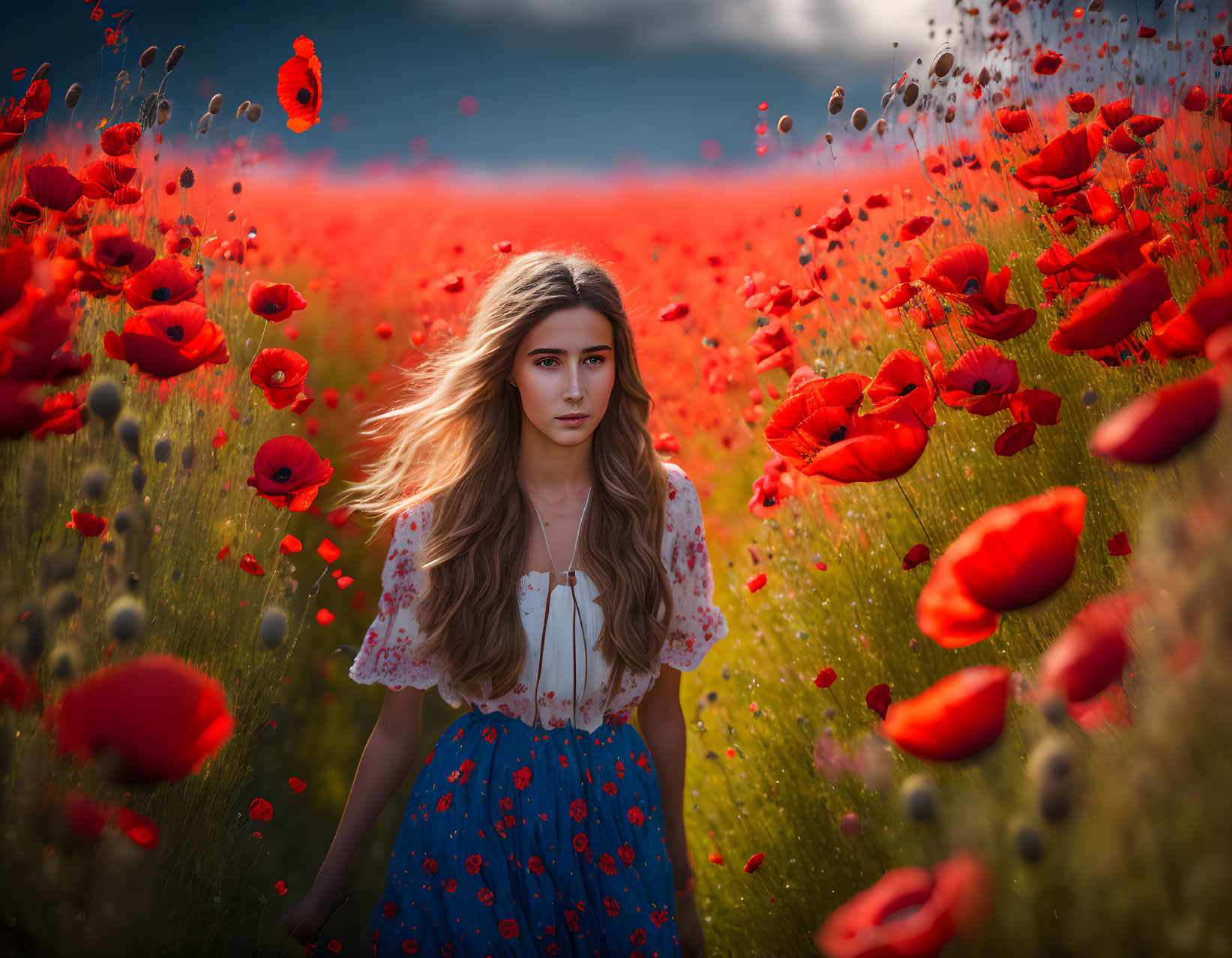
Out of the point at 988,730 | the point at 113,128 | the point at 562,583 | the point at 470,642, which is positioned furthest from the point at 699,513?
the point at 113,128

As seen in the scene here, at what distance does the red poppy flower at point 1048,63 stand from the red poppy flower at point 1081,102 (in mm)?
85

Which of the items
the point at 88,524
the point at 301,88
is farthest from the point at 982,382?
the point at 301,88

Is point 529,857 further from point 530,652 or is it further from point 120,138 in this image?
point 120,138

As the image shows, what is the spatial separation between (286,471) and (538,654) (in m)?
0.63

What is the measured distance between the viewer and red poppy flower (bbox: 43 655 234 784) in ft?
2.32

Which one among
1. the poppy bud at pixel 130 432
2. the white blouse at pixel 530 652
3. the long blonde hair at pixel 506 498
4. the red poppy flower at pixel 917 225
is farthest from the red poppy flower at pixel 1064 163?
the poppy bud at pixel 130 432

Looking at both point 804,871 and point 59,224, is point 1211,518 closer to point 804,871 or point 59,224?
point 804,871

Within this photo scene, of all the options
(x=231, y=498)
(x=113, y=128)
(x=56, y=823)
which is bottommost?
(x=56, y=823)

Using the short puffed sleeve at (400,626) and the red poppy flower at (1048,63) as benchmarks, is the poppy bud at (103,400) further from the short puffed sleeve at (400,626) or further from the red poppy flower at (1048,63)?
the red poppy flower at (1048,63)

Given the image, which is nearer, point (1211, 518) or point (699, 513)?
point (1211, 518)

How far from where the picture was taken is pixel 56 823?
2.53 feet

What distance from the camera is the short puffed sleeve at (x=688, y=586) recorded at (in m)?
1.74

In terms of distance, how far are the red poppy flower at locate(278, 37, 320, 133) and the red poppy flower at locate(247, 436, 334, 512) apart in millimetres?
802

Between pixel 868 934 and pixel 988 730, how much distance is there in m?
0.19
